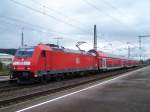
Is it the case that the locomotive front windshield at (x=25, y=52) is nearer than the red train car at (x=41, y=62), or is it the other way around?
the red train car at (x=41, y=62)

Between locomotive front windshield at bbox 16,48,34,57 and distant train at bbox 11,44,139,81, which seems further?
locomotive front windshield at bbox 16,48,34,57

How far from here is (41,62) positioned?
83.4ft

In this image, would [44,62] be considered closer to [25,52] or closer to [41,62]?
[41,62]

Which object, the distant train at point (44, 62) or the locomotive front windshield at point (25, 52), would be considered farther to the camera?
the locomotive front windshield at point (25, 52)

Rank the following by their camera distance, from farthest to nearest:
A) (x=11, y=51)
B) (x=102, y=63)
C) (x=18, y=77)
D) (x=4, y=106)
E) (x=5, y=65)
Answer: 1. (x=11, y=51)
2. (x=5, y=65)
3. (x=102, y=63)
4. (x=18, y=77)
5. (x=4, y=106)

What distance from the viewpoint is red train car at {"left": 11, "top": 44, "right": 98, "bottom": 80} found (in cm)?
2455

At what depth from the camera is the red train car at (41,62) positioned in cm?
2455

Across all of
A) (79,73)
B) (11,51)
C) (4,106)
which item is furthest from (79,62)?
(11,51)

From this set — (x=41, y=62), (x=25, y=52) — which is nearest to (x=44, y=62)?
(x=41, y=62)

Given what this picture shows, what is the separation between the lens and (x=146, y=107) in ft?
40.4

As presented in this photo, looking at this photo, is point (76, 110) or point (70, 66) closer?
point (76, 110)

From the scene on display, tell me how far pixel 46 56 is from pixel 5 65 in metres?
37.4

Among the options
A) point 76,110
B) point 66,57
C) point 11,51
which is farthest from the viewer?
point 11,51

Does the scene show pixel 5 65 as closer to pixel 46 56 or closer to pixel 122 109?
pixel 46 56
